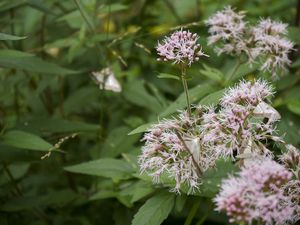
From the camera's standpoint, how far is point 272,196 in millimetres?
1585

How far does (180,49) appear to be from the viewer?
2072 millimetres

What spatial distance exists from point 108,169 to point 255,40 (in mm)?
948

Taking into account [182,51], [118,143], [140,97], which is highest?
[182,51]

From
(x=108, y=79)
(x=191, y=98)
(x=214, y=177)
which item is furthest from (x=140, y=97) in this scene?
(x=214, y=177)

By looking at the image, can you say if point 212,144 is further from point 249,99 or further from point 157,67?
point 157,67

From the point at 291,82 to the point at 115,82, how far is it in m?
1.05

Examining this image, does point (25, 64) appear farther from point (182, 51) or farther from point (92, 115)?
point (92, 115)

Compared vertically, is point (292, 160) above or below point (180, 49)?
below

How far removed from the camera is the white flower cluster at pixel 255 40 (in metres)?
2.59

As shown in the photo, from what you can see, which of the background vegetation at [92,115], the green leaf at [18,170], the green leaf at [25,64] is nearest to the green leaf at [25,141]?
the background vegetation at [92,115]

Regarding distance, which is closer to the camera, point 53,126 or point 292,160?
point 292,160

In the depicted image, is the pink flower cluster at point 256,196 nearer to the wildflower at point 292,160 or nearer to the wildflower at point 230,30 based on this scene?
the wildflower at point 292,160

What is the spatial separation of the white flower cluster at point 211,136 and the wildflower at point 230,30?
0.69 meters

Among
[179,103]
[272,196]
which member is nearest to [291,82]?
[179,103]
